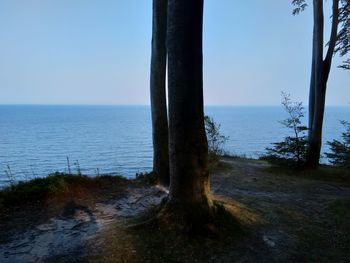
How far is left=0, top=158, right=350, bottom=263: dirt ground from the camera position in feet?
12.2

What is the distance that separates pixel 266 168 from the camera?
10.4 m

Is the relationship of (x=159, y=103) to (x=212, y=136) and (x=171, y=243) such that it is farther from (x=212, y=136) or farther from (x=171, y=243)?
(x=212, y=136)

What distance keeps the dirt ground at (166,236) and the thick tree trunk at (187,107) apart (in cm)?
56

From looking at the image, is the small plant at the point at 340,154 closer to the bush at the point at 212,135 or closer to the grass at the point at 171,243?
the bush at the point at 212,135

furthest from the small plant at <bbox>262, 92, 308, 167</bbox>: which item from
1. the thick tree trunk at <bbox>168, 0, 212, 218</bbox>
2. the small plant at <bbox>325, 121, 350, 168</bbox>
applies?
the thick tree trunk at <bbox>168, 0, 212, 218</bbox>

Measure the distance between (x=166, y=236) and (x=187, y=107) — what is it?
1641 millimetres

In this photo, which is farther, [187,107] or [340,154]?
[340,154]

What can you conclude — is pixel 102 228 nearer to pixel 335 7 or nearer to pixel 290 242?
pixel 290 242

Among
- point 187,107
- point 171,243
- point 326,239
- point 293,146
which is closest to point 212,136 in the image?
point 293,146

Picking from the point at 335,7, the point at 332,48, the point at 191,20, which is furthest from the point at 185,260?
the point at 335,7

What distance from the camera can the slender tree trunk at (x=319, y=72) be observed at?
32.2 feet

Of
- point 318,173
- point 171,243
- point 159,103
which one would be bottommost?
point 318,173

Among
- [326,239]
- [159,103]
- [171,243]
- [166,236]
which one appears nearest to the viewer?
[171,243]

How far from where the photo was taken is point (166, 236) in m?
4.00
